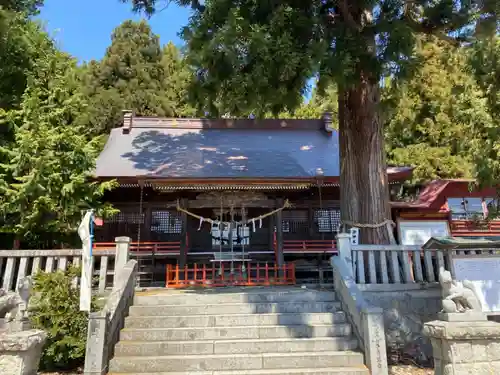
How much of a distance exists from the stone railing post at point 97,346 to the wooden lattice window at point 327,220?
301 inches

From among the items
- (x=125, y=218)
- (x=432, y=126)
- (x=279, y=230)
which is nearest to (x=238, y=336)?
(x=279, y=230)

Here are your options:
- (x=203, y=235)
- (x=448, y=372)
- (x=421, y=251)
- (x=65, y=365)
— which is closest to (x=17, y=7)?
(x=203, y=235)

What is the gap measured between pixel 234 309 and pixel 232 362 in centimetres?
115

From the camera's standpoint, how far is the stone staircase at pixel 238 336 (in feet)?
17.5

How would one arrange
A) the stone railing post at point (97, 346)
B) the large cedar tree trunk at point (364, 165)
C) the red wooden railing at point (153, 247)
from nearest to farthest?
the stone railing post at point (97, 346), the large cedar tree trunk at point (364, 165), the red wooden railing at point (153, 247)

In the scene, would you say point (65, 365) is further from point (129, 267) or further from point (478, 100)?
point (478, 100)

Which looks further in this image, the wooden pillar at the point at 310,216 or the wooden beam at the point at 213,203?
the wooden pillar at the point at 310,216

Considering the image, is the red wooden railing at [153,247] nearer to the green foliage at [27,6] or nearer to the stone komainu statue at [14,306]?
the stone komainu statue at [14,306]

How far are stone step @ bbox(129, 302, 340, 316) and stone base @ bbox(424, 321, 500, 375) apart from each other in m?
2.29

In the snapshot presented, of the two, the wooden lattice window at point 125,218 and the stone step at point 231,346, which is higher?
the wooden lattice window at point 125,218

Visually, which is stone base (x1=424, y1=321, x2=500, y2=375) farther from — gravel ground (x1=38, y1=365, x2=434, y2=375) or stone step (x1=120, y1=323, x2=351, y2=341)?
stone step (x1=120, y1=323, x2=351, y2=341)

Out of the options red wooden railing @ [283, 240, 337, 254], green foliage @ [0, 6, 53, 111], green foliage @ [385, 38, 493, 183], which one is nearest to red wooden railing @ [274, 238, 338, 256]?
red wooden railing @ [283, 240, 337, 254]

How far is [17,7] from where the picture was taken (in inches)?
426

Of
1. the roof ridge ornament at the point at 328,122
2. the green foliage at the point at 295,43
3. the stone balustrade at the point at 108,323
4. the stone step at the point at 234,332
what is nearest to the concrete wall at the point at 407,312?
the stone step at the point at 234,332
